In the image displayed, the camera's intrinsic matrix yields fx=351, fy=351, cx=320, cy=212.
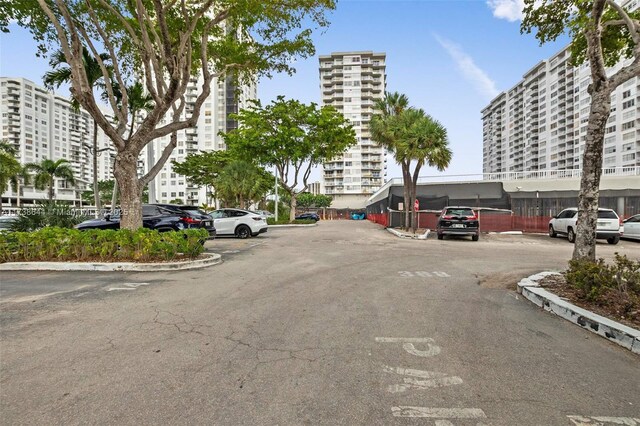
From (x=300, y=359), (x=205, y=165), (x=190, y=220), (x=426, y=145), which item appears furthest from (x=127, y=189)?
(x=205, y=165)

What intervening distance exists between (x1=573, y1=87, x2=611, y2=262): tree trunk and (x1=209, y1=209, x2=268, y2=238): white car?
46.4ft

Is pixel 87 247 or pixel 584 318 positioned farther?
pixel 87 247

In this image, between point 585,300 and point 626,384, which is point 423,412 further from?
point 585,300

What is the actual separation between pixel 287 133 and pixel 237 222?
1391 cm

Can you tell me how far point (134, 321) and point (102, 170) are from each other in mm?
191633

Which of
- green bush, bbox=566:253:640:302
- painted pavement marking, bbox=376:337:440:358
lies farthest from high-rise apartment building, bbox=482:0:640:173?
painted pavement marking, bbox=376:337:440:358

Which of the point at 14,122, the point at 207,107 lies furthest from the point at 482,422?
the point at 14,122

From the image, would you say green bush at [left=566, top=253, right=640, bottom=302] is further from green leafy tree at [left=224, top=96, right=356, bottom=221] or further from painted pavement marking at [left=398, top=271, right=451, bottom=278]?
green leafy tree at [left=224, top=96, right=356, bottom=221]

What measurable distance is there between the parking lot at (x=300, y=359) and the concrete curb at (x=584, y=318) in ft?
0.55

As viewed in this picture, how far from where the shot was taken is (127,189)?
10508 millimetres

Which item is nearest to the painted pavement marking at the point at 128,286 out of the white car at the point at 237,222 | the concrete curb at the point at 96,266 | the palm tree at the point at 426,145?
the concrete curb at the point at 96,266

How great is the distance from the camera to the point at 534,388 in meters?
2.91

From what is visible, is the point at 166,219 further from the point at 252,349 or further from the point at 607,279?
the point at 607,279

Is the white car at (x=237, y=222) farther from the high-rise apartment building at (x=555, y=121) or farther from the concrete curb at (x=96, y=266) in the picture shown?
the high-rise apartment building at (x=555, y=121)
